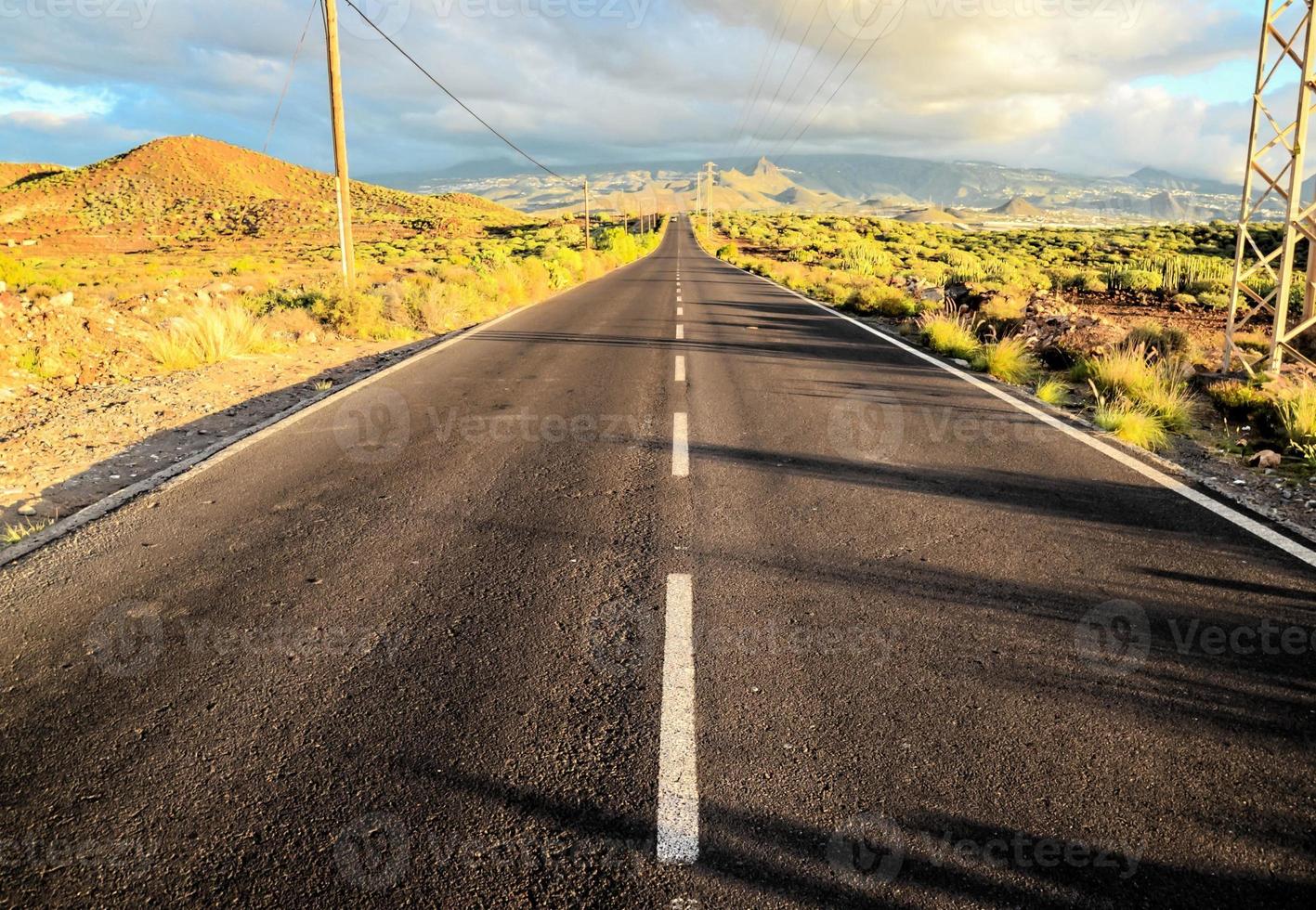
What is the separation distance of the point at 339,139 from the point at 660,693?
17.4 m

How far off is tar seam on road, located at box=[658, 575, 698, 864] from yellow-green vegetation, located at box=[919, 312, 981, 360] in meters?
9.74

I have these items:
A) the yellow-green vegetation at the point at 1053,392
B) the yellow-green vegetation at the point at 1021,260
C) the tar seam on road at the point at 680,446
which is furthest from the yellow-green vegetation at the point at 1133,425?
the yellow-green vegetation at the point at 1021,260

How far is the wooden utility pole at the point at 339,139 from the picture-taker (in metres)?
16.2

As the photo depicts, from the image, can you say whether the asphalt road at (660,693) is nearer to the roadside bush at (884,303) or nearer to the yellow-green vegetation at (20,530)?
the yellow-green vegetation at (20,530)

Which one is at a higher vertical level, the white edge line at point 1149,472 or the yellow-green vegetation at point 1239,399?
the yellow-green vegetation at point 1239,399

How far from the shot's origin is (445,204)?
118 metres

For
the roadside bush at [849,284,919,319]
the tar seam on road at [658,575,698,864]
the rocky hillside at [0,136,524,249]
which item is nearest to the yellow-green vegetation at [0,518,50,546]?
the tar seam on road at [658,575,698,864]

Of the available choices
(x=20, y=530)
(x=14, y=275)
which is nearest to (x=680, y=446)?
(x=20, y=530)

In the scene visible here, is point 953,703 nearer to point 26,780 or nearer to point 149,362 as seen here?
point 26,780

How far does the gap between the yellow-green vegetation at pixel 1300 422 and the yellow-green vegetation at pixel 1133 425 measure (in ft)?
3.11

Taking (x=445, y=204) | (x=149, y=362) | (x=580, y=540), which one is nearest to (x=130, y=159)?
(x=445, y=204)

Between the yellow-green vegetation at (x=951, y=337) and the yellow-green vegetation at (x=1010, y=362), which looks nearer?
the yellow-green vegetation at (x=1010, y=362)

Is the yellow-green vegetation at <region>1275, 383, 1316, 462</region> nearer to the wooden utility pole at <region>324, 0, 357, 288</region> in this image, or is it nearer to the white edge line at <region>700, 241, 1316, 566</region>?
the white edge line at <region>700, 241, 1316, 566</region>

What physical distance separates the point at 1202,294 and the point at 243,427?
87.7 ft
